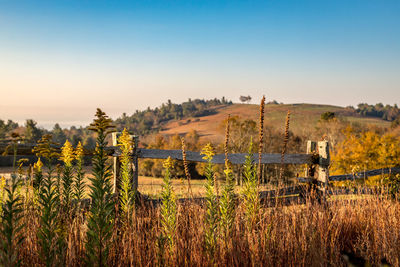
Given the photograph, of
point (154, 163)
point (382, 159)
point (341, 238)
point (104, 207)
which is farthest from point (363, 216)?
point (154, 163)

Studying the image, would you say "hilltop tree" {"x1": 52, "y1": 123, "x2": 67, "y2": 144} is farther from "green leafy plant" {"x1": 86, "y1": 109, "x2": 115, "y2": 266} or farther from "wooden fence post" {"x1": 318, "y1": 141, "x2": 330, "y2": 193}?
"green leafy plant" {"x1": 86, "y1": 109, "x2": 115, "y2": 266}

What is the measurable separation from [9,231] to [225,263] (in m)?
1.56

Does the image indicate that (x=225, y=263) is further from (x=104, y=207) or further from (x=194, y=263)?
(x=104, y=207)

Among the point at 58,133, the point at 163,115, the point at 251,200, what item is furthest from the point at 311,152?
the point at 163,115

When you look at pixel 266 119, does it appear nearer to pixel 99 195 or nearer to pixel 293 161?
pixel 293 161

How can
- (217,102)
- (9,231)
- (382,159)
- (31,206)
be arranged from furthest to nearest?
(217,102)
(382,159)
(31,206)
(9,231)

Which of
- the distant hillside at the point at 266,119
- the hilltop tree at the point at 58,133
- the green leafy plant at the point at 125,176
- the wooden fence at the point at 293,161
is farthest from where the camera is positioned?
the hilltop tree at the point at 58,133

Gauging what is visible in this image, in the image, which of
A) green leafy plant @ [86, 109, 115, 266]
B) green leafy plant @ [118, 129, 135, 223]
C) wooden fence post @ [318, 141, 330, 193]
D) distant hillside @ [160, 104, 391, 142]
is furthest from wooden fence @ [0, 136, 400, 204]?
distant hillside @ [160, 104, 391, 142]

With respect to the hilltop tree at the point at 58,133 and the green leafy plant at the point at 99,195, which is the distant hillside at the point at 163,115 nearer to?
the hilltop tree at the point at 58,133

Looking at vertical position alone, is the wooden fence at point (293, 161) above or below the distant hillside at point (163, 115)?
below

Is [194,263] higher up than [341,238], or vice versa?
[194,263]

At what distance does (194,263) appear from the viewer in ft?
7.75

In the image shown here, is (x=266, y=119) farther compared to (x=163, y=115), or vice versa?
(x=163, y=115)

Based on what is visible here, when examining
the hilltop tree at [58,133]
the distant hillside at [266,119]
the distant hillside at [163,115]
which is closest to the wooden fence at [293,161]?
the distant hillside at [266,119]
